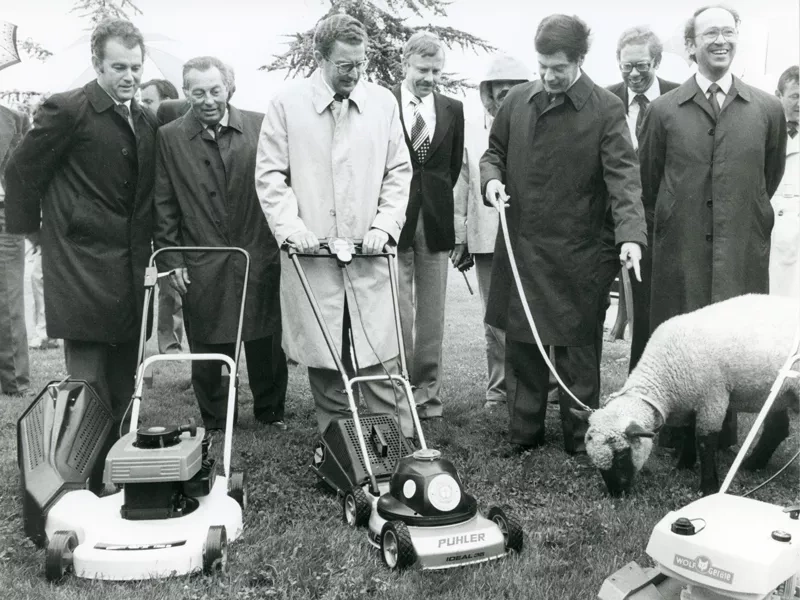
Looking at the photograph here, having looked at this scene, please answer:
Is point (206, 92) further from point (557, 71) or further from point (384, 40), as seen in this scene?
point (557, 71)

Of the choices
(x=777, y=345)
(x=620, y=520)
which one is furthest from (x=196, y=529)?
(x=777, y=345)

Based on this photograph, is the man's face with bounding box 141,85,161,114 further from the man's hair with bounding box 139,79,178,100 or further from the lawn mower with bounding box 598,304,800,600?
the lawn mower with bounding box 598,304,800,600

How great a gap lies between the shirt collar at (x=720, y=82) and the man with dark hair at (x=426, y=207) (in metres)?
1.78

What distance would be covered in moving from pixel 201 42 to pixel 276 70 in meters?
1.38

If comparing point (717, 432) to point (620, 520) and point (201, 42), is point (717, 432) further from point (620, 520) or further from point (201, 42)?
point (201, 42)

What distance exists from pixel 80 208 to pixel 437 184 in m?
2.46

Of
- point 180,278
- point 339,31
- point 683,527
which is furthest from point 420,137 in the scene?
point 683,527

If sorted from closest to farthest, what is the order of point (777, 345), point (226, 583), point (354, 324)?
point (226, 583), point (777, 345), point (354, 324)

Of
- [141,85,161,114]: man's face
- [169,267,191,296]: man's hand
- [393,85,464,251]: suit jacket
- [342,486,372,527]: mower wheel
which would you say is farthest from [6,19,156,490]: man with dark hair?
[141,85,161,114]: man's face

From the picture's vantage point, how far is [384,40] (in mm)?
6910

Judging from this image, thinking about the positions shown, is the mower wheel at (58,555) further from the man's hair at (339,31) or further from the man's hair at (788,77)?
the man's hair at (788,77)

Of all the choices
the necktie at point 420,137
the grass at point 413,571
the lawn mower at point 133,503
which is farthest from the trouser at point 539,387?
the lawn mower at point 133,503

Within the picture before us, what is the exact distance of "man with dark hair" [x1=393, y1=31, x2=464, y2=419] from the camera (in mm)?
6016

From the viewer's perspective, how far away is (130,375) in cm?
549
